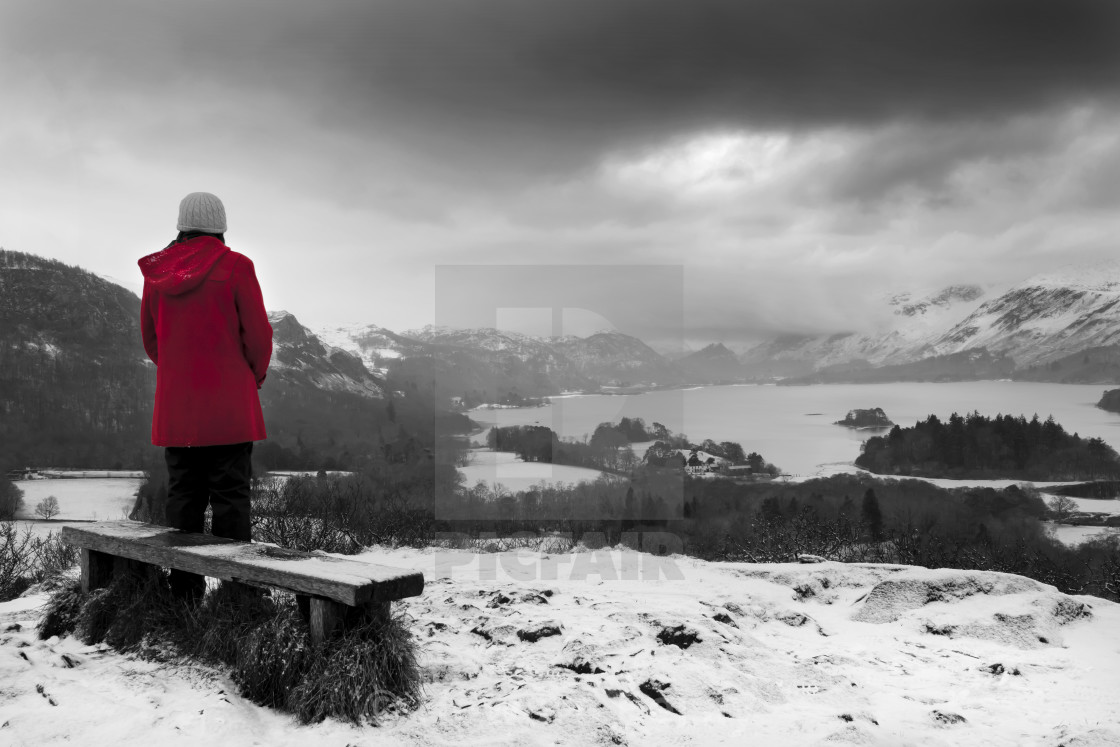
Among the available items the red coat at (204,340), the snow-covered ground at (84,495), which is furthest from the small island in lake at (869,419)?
the snow-covered ground at (84,495)

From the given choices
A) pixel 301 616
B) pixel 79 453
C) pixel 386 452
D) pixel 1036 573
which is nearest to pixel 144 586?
pixel 301 616

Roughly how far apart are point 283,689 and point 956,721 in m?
3.32

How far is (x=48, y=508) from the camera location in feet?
238

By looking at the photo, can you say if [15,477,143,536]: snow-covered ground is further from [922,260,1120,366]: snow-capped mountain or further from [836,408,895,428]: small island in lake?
[922,260,1120,366]: snow-capped mountain

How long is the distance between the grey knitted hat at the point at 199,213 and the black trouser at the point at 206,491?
1388 millimetres

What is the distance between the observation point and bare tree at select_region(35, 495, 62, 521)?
72062 millimetres

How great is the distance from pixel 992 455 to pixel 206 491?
77.4m

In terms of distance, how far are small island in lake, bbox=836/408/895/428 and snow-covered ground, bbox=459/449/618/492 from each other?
3786 centimetres

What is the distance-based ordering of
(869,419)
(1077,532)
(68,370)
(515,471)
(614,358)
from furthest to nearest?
(68,370)
(869,419)
(1077,532)
(515,471)
(614,358)

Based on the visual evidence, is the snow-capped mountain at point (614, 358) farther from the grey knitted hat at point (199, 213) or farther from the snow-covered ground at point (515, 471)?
the grey knitted hat at point (199, 213)

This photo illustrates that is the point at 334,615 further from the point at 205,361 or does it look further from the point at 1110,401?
the point at 1110,401

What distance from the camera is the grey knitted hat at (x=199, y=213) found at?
4.26 m

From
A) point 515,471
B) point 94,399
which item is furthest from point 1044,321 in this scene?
point 94,399

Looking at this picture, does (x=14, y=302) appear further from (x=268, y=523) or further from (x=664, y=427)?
(x=268, y=523)
